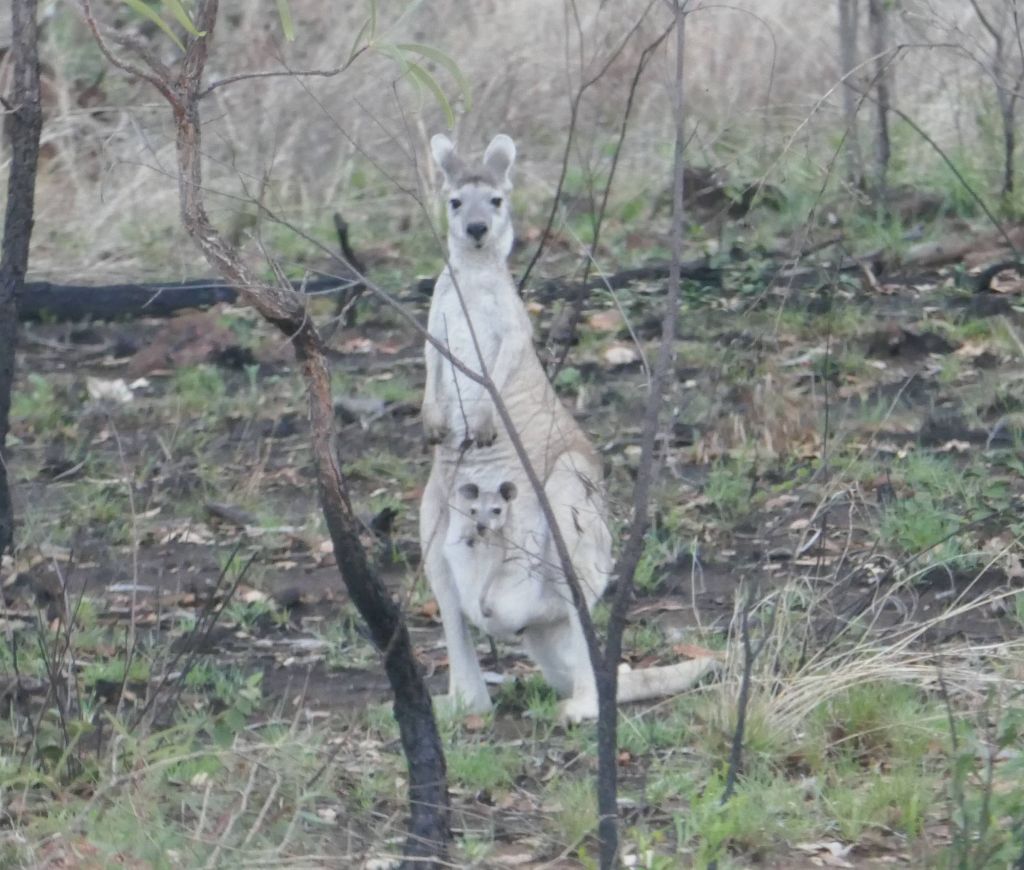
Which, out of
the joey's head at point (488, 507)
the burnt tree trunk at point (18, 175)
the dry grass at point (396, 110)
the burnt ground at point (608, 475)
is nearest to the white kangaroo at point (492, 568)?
the joey's head at point (488, 507)

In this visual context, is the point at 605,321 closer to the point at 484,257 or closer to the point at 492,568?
the point at 484,257

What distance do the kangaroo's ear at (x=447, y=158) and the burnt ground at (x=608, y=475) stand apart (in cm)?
110

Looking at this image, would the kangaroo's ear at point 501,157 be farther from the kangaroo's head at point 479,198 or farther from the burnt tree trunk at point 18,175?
the burnt tree trunk at point 18,175

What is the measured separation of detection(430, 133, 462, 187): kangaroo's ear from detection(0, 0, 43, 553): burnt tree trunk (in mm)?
1326

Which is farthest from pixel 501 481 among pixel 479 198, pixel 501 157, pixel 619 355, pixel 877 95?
pixel 877 95

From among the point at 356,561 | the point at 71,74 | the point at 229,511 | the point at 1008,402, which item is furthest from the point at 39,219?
the point at 356,561

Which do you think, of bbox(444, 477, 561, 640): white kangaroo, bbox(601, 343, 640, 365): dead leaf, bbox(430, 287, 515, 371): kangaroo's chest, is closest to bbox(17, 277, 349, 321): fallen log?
bbox(601, 343, 640, 365): dead leaf

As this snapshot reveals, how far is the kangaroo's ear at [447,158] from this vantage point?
5980 millimetres

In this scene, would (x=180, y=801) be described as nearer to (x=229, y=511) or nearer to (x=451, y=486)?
(x=451, y=486)

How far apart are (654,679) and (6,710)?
1.81 meters

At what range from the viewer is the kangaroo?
201 inches

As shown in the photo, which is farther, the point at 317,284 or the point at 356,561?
the point at 317,284

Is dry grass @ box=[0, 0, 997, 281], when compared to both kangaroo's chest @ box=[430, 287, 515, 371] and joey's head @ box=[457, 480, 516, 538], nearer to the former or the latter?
kangaroo's chest @ box=[430, 287, 515, 371]

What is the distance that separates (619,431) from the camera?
7.75 m
